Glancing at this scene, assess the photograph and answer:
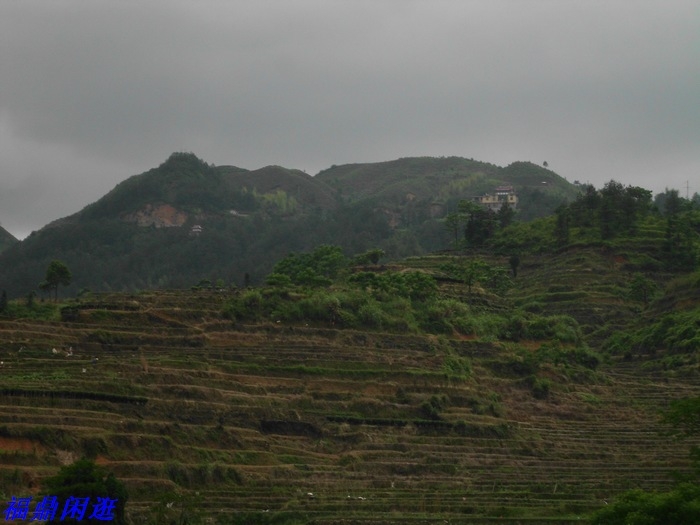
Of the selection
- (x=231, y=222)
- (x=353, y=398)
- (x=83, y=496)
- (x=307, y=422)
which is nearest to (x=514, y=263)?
(x=353, y=398)

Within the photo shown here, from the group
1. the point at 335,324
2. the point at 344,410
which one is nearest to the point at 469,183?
the point at 335,324

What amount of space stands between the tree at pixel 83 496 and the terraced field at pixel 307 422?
270 cm

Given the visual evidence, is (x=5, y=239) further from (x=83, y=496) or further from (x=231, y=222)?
(x=83, y=496)

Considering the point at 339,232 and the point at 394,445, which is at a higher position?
the point at 339,232

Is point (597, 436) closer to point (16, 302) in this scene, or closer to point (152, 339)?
point (152, 339)

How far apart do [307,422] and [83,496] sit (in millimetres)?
14023

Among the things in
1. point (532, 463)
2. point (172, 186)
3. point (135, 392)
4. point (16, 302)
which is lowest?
point (532, 463)

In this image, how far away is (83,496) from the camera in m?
28.0

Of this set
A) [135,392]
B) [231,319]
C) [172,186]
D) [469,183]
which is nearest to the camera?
[135,392]

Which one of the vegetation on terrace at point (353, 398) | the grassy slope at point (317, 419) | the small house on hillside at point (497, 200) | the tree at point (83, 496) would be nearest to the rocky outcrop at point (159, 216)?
the small house on hillside at point (497, 200)

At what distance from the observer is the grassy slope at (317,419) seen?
114 feet

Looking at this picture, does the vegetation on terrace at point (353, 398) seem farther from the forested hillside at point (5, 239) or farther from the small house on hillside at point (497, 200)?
the forested hillside at point (5, 239)

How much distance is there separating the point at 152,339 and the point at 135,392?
261 inches

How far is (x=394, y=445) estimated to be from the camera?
41.0 meters
